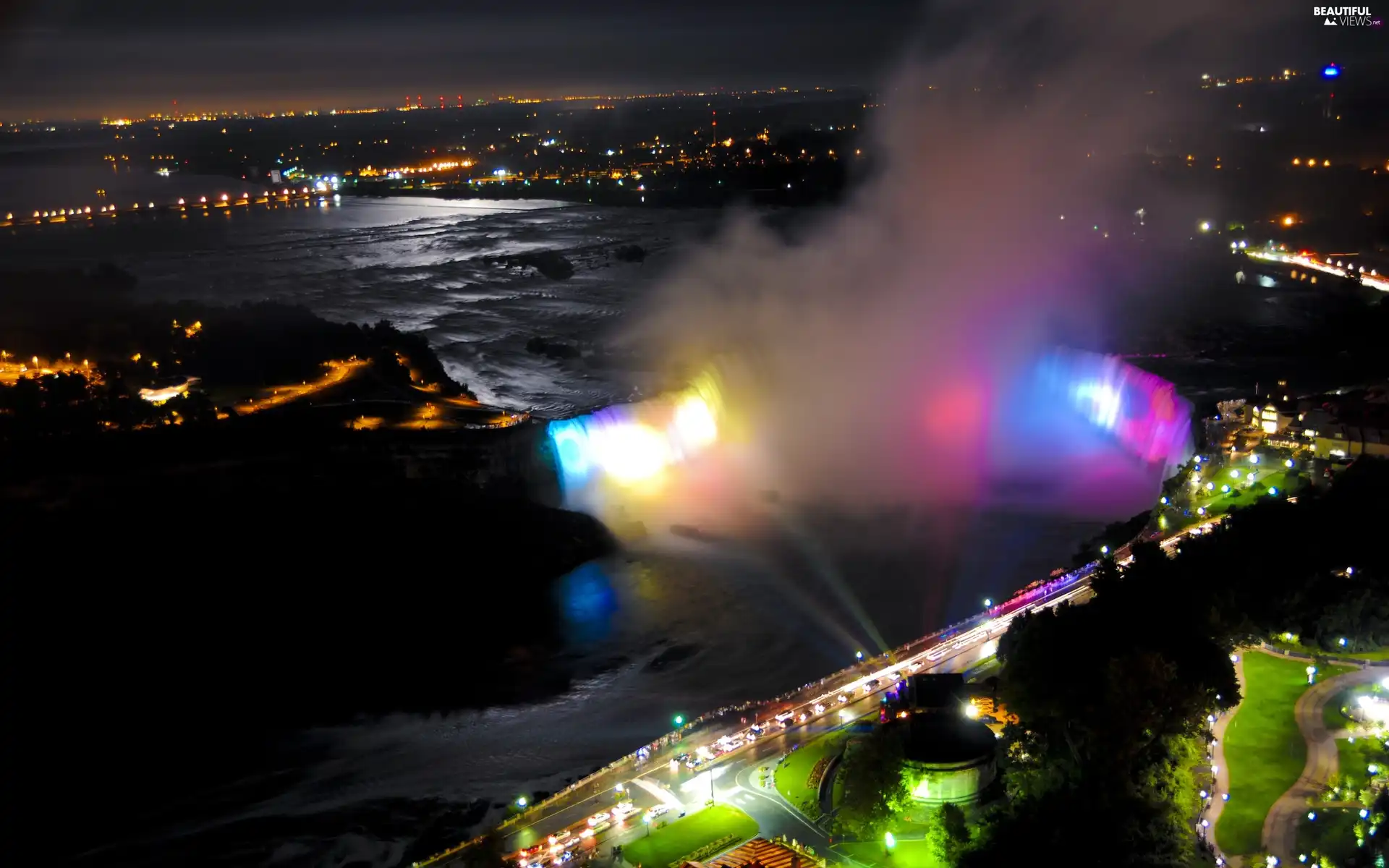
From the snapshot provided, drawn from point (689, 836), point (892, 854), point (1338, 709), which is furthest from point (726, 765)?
point (1338, 709)

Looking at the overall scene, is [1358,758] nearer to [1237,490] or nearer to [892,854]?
[892,854]

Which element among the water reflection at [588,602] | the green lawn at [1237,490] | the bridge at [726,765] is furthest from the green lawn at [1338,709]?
the water reflection at [588,602]

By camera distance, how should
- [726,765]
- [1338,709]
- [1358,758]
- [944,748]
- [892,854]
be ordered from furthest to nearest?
[726,765] < [1338,709] < [944,748] < [1358,758] < [892,854]

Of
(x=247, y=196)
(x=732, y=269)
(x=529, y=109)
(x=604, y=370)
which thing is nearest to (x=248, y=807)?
(x=604, y=370)

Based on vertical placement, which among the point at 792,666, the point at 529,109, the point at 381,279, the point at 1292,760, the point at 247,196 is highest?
the point at 529,109

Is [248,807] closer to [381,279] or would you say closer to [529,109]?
[381,279]

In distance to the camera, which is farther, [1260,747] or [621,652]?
[621,652]
